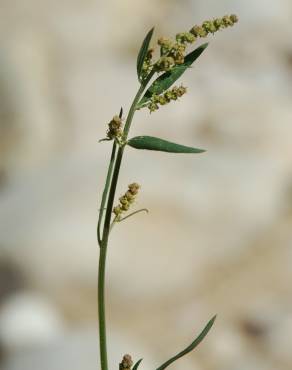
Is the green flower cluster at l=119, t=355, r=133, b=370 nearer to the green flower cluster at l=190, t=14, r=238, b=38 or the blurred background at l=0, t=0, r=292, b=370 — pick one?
the green flower cluster at l=190, t=14, r=238, b=38

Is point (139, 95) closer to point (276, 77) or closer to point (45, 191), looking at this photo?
point (45, 191)

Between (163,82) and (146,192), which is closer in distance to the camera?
(163,82)

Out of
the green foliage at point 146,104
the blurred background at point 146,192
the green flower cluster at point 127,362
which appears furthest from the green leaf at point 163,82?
the blurred background at point 146,192

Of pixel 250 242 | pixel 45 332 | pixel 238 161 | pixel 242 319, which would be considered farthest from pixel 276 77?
pixel 45 332

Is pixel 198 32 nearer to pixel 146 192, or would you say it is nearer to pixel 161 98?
pixel 161 98

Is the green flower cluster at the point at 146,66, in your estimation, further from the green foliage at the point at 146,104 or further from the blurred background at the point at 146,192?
the blurred background at the point at 146,192

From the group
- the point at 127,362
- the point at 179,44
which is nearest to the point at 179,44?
the point at 179,44

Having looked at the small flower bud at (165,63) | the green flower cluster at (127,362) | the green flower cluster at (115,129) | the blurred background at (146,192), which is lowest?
the green flower cluster at (127,362)

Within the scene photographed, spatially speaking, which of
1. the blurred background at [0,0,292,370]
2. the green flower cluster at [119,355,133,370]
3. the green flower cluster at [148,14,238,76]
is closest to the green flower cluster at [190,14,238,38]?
the green flower cluster at [148,14,238,76]
